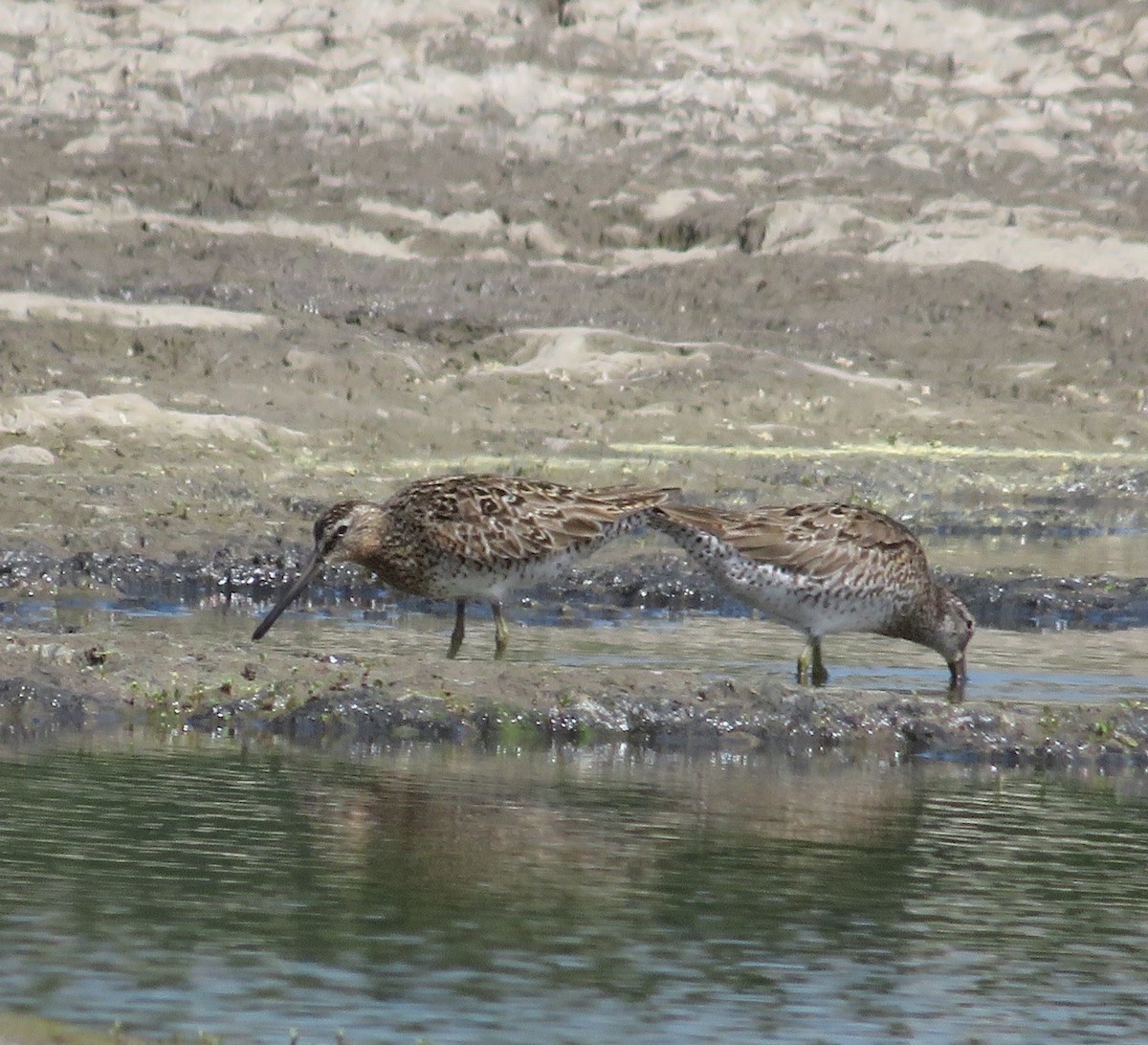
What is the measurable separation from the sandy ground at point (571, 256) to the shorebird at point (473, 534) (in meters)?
3.20

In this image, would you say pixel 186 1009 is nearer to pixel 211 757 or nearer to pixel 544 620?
pixel 211 757

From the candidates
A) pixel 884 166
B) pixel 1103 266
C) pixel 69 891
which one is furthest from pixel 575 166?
pixel 69 891

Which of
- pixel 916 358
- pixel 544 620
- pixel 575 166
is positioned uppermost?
pixel 575 166

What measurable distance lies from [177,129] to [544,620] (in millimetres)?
19087

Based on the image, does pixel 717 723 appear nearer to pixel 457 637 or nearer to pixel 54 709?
pixel 457 637

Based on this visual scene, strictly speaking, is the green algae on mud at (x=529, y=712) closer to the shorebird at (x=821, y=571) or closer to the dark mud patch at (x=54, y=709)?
the dark mud patch at (x=54, y=709)

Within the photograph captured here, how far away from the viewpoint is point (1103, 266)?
3086cm

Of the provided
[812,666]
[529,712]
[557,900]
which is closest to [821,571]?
[812,666]

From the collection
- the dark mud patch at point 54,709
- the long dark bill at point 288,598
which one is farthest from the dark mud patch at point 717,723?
the long dark bill at point 288,598

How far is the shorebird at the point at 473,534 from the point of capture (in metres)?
12.3

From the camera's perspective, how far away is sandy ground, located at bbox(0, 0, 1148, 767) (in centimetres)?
2108

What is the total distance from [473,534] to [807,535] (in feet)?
5.61

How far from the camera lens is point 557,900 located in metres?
6.75

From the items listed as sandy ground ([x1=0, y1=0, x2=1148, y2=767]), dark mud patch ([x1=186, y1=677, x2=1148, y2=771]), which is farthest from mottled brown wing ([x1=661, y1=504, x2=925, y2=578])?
sandy ground ([x1=0, y1=0, x2=1148, y2=767])
